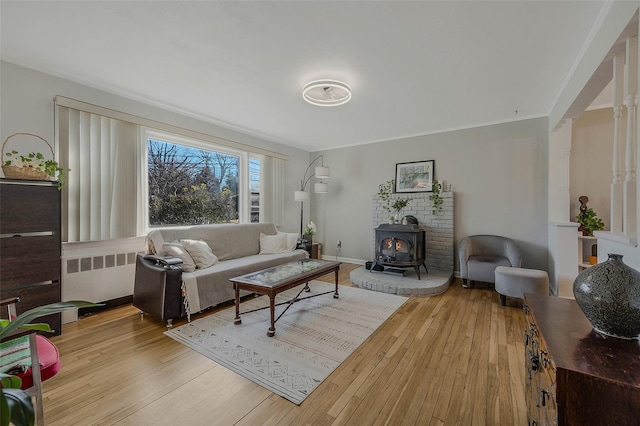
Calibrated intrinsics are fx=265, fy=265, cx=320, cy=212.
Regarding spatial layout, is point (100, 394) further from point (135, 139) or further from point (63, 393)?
point (135, 139)

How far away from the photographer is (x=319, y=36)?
2.10 metres

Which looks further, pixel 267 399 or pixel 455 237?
pixel 455 237

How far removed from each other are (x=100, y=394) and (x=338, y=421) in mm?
1532

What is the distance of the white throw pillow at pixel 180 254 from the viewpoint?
3.03 m

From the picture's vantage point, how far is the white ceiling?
1.85 meters

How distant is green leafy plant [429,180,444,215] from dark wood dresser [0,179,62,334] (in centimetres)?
488

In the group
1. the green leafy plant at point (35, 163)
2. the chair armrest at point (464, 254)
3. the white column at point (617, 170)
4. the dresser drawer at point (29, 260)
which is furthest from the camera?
the chair armrest at point (464, 254)

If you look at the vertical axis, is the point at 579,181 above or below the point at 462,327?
A: above

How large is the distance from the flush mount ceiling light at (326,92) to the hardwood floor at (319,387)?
2486 mm

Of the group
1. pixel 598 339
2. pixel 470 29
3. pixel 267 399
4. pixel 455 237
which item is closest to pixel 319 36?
pixel 470 29

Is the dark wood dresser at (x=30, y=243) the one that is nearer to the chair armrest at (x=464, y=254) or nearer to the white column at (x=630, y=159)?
the white column at (x=630, y=159)

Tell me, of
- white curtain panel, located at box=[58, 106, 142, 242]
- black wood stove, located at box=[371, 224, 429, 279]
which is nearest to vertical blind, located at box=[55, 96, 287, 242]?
white curtain panel, located at box=[58, 106, 142, 242]

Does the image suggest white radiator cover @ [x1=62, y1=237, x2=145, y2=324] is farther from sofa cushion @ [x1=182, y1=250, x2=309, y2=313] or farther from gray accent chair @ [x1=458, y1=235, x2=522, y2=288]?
gray accent chair @ [x1=458, y1=235, x2=522, y2=288]

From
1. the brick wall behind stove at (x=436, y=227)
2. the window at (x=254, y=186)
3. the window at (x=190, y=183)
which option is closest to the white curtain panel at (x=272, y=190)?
the window at (x=254, y=186)
